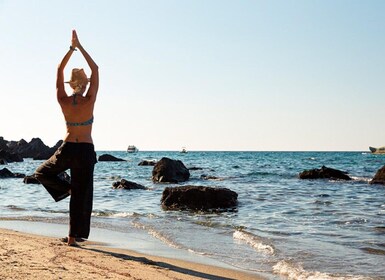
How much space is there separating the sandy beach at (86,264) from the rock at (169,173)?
1922 cm

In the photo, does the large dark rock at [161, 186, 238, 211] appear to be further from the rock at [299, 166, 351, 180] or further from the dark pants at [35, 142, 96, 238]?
the rock at [299, 166, 351, 180]

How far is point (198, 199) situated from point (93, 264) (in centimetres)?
863

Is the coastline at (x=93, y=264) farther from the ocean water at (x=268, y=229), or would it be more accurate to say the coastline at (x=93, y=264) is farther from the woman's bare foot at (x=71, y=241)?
the ocean water at (x=268, y=229)

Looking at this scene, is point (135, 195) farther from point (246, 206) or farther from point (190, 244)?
point (190, 244)

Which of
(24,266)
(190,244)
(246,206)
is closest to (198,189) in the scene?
(246,206)

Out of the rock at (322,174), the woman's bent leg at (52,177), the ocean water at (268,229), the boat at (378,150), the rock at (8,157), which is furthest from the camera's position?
the boat at (378,150)

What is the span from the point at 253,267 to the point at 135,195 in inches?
459

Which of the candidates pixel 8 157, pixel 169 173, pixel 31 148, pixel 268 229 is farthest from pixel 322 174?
pixel 31 148

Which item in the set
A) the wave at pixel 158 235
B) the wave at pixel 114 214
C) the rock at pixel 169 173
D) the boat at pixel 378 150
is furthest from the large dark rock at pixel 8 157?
the boat at pixel 378 150

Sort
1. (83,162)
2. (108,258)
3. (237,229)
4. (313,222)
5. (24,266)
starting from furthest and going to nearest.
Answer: (313,222) → (237,229) → (83,162) → (108,258) → (24,266)

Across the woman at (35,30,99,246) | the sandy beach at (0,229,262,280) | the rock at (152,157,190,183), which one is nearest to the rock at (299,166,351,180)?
the rock at (152,157,190,183)

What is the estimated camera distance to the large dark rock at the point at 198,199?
1332 cm

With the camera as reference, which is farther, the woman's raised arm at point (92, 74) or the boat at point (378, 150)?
the boat at point (378, 150)

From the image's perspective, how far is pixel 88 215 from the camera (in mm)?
5980
